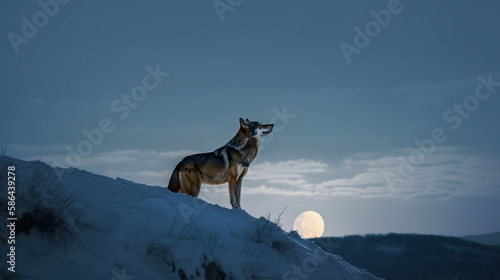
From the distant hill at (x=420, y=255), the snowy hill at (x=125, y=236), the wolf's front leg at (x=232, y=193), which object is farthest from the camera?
the distant hill at (x=420, y=255)

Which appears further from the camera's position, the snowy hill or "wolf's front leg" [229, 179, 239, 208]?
"wolf's front leg" [229, 179, 239, 208]

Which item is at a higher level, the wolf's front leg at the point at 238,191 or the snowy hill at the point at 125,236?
the wolf's front leg at the point at 238,191

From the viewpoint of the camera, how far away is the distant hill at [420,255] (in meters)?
78.8

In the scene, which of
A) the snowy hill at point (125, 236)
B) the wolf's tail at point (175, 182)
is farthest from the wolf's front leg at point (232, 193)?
the snowy hill at point (125, 236)

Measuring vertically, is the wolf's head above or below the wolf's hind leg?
above

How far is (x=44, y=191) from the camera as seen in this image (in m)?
8.64

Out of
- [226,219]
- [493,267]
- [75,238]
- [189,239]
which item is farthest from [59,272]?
[493,267]

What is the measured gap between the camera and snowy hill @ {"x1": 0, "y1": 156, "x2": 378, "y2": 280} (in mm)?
7508

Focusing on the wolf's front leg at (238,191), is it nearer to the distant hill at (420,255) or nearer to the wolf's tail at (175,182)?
the wolf's tail at (175,182)

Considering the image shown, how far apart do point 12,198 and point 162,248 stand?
105 inches

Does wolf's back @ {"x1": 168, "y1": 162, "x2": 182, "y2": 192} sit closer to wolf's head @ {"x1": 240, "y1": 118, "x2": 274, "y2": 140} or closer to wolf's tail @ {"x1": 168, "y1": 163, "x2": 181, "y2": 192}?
wolf's tail @ {"x1": 168, "y1": 163, "x2": 181, "y2": 192}

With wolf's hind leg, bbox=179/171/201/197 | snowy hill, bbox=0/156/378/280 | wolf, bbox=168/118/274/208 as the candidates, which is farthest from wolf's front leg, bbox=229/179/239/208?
snowy hill, bbox=0/156/378/280

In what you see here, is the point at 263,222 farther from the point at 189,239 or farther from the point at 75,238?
the point at 75,238

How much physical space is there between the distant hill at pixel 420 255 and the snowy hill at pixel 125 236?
69498 mm
